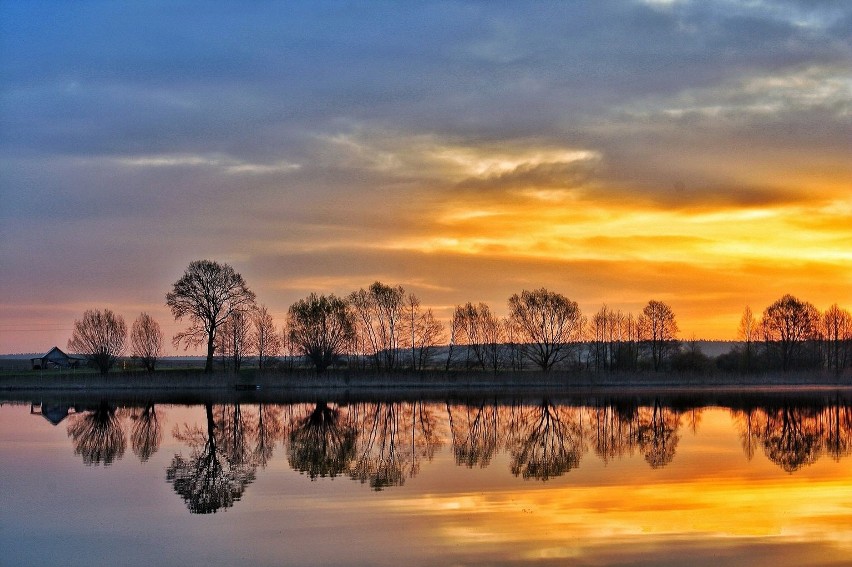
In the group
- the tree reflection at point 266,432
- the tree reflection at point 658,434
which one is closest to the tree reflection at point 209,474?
the tree reflection at point 266,432

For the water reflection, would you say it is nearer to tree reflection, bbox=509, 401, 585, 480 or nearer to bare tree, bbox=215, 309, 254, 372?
tree reflection, bbox=509, 401, 585, 480

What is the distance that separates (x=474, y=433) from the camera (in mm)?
30844

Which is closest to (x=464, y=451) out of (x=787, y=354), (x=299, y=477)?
(x=299, y=477)

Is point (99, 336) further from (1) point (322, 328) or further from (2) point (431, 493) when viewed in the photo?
(2) point (431, 493)

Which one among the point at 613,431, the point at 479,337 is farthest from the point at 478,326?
the point at 613,431

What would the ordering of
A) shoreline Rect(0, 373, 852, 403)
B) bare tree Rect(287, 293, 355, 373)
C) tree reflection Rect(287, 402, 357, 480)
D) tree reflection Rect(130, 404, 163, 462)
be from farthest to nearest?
bare tree Rect(287, 293, 355, 373), shoreline Rect(0, 373, 852, 403), tree reflection Rect(130, 404, 163, 462), tree reflection Rect(287, 402, 357, 480)

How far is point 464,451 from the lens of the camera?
998 inches

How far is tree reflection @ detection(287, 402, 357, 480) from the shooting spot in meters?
22.3

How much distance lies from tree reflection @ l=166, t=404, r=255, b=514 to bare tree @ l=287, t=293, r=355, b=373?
57.3 m

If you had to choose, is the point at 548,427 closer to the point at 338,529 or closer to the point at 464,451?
the point at 464,451

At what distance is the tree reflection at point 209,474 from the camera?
17.9 meters

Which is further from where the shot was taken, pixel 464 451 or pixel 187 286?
pixel 187 286

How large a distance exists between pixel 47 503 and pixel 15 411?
33.6 meters

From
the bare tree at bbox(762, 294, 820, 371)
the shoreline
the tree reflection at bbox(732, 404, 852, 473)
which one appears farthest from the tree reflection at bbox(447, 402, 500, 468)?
the bare tree at bbox(762, 294, 820, 371)
